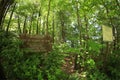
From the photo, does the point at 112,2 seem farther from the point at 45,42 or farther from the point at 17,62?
the point at 17,62

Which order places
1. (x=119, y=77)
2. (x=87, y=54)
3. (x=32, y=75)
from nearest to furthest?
(x=32, y=75) < (x=119, y=77) < (x=87, y=54)

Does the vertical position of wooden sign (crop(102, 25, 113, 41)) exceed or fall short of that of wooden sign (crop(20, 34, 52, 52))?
it exceeds it

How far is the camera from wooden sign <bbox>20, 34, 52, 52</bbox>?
295 inches

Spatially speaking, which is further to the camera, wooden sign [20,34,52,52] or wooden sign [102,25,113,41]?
wooden sign [20,34,52,52]

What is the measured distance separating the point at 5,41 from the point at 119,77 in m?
4.66

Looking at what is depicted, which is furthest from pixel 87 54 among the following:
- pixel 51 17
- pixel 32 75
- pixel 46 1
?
pixel 51 17

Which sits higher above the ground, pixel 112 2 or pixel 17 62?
pixel 112 2

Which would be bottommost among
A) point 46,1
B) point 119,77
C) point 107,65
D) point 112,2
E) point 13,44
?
point 119,77

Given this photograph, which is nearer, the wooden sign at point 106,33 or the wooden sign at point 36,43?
the wooden sign at point 106,33

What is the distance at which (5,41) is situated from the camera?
7.05 metres

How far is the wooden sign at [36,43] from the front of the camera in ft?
24.6

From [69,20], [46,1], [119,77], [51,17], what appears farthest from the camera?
[69,20]

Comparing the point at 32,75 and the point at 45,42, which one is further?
the point at 45,42

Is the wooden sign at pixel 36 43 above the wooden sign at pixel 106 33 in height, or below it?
below
